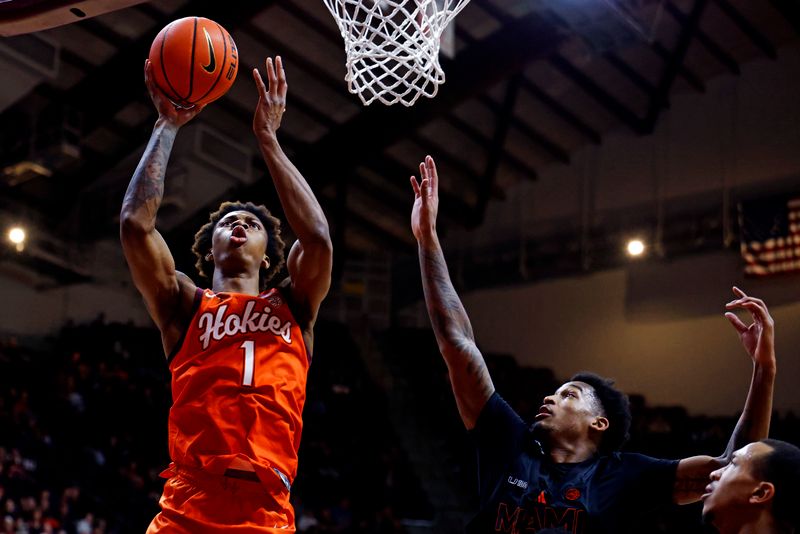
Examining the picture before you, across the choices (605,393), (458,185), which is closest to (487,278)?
(458,185)

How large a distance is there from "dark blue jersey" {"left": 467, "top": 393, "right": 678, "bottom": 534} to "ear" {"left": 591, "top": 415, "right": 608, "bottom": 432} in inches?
3.9

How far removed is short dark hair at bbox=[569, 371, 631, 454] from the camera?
326 centimetres

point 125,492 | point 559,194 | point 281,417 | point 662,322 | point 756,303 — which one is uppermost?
point 559,194

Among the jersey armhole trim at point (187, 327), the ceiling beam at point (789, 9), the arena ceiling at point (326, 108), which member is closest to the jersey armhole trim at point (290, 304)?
the jersey armhole trim at point (187, 327)

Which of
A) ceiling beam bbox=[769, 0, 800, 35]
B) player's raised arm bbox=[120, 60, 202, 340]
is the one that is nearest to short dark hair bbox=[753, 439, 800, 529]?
player's raised arm bbox=[120, 60, 202, 340]

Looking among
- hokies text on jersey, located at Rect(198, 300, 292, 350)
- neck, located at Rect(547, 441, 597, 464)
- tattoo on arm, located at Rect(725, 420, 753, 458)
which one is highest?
hokies text on jersey, located at Rect(198, 300, 292, 350)

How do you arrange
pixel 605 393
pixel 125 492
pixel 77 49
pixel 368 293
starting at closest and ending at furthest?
pixel 605 393
pixel 125 492
pixel 77 49
pixel 368 293

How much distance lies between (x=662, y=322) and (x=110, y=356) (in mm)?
7559

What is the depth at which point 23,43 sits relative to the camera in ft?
37.4

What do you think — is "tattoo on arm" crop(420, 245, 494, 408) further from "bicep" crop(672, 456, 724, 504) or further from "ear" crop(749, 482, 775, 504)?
"ear" crop(749, 482, 775, 504)

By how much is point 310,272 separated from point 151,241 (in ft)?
1.65

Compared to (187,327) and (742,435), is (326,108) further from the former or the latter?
(742,435)

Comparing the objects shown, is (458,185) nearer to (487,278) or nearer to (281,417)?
(487,278)

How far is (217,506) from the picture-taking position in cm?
285
